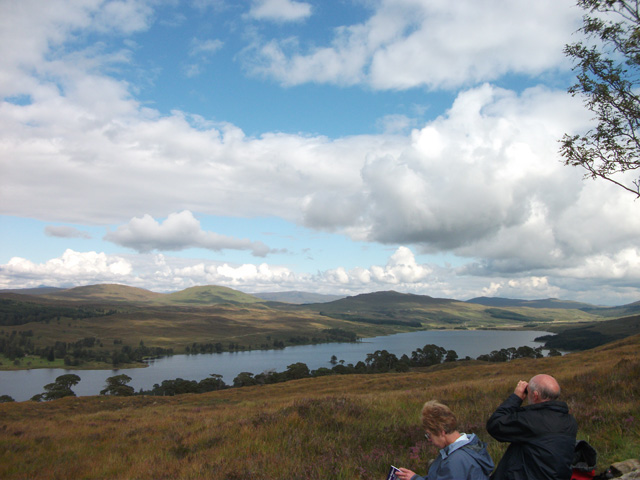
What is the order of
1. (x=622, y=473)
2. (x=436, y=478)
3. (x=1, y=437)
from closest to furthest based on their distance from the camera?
(x=436, y=478)
(x=622, y=473)
(x=1, y=437)

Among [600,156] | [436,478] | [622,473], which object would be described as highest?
[600,156]

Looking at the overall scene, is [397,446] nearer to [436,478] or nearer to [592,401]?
[436,478]

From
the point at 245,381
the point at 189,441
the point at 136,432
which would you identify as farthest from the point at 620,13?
the point at 245,381

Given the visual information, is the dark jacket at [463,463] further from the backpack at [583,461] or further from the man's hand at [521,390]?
the backpack at [583,461]

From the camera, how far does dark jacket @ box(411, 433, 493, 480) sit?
459 centimetres

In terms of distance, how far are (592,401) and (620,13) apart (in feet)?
46.1

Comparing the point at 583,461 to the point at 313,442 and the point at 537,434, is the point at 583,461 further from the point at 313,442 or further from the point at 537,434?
the point at 313,442

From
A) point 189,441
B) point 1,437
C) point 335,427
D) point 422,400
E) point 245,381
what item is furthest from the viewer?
point 245,381

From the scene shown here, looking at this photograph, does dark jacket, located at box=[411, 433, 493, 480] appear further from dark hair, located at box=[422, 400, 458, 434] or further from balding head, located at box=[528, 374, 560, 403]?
balding head, located at box=[528, 374, 560, 403]

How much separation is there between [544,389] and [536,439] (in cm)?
65

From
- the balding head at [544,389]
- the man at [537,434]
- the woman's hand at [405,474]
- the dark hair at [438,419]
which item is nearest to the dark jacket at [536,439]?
the man at [537,434]

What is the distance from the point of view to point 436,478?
185 inches

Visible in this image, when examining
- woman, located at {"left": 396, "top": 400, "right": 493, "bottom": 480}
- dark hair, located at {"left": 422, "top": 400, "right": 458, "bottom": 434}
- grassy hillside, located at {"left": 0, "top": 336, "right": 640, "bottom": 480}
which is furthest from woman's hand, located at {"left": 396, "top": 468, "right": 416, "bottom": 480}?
grassy hillside, located at {"left": 0, "top": 336, "right": 640, "bottom": 480}

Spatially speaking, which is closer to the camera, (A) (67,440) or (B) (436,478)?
(B) (436,478)
